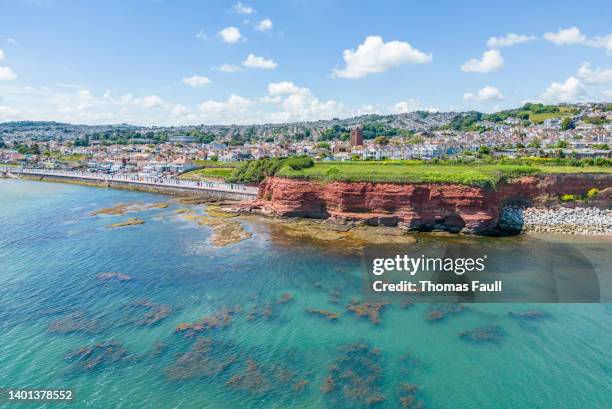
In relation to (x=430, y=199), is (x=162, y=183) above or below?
below

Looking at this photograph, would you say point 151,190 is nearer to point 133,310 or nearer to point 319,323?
point 133,310

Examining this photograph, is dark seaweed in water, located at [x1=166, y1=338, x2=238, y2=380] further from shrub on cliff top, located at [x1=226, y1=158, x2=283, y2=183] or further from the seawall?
shrub on cliff top, located at [x1=226, y1=158, x2=283, y2=183]

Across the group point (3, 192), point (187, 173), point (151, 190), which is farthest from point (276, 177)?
point (3, 192)

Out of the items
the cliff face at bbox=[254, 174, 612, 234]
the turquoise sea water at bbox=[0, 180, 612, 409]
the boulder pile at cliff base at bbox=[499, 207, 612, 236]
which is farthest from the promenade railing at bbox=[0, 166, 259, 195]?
the boulder pile at cliff base at bbox=[499, 207, 612, 236]

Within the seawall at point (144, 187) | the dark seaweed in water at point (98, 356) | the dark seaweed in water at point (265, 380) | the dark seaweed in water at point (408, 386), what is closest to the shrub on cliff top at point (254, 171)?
the seawall at point (144, 187)

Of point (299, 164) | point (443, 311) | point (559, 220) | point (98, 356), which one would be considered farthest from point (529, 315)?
point (299, 164)

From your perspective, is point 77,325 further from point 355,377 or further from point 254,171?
point 254,171
